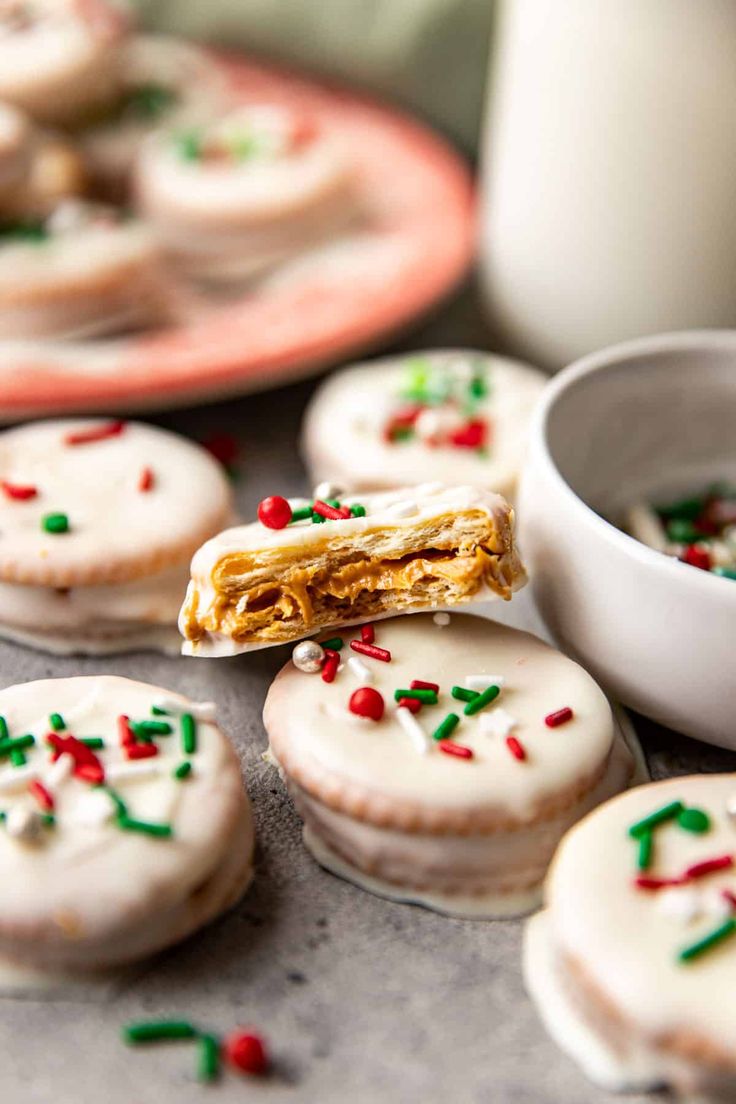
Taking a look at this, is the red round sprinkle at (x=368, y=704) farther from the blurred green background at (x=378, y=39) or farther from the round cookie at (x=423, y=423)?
the blurred green background at (x=378, y=39)

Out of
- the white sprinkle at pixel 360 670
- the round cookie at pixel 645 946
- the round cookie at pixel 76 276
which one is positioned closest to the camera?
the round cookie at pixel 645 946

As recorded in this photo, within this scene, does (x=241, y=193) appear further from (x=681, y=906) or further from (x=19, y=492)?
(x=681, y=906)

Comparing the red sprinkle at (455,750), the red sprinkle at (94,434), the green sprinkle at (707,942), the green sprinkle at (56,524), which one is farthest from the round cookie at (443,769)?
the red sprinkle at (94,434)

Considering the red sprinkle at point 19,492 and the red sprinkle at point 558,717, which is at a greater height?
the red sprinkle at point 558,717

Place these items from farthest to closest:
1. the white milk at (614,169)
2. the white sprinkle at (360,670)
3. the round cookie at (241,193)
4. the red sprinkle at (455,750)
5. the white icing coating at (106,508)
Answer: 1. the round cookie at (241,193)
2. the white milk at (614,169)
3. the white icing coating at (106,508)
4. the white sprinkle at (360,670)
5. the red sprinkle at (455,750)

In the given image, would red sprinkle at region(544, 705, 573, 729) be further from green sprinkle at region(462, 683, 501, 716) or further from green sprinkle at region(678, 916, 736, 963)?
green sprinkle at region(678, 916, 736, 963)

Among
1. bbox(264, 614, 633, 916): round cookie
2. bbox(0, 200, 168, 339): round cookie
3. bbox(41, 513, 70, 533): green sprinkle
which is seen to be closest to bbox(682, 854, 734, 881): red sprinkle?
bbox(264, 614, 633, 916): round cookie
